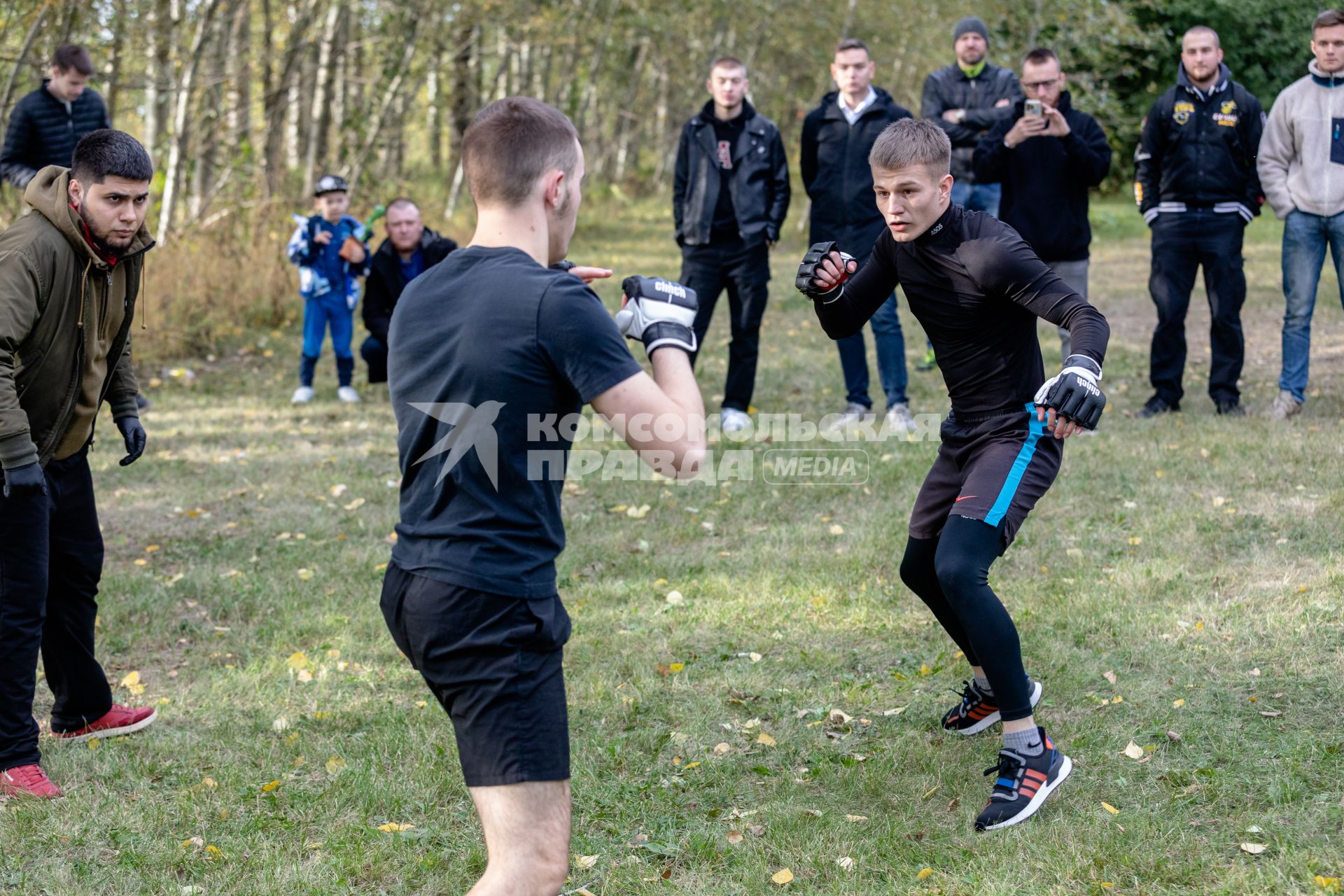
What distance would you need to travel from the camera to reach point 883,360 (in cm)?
875

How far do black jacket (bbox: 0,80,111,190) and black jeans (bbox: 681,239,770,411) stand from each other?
4.30 meters

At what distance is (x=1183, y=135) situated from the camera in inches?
328

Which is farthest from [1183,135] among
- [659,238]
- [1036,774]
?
[659,238]

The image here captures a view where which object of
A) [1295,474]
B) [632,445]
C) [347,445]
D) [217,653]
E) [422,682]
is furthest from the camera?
[347,445]

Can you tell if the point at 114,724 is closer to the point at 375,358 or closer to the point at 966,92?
the point at 375,358

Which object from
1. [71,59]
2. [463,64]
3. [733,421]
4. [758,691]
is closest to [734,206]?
[733,421]

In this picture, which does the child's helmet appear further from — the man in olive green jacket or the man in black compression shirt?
the man in black compression shirt

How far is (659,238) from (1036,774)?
17.4 meters

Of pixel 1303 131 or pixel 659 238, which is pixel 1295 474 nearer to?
pixel 1303 131

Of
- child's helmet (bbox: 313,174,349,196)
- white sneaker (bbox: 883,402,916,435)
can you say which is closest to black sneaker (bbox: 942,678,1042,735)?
white sneaker (bbox: 883,402,916,435)

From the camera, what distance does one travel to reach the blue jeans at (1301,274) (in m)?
8.08

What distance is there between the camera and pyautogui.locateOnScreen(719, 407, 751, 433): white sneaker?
28.4 ft

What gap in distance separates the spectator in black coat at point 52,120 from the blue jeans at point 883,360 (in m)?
5.49

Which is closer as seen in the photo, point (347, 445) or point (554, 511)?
point (554, 511)
